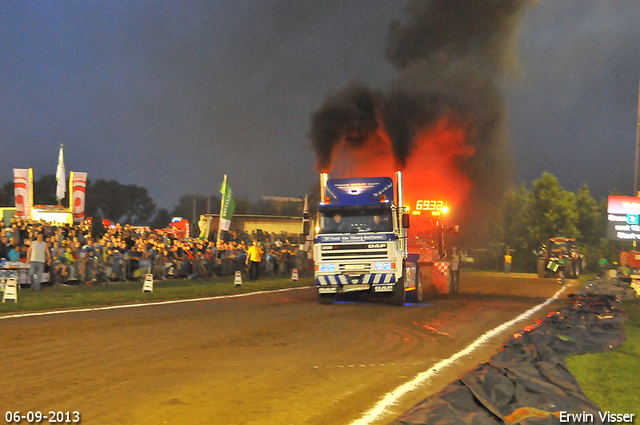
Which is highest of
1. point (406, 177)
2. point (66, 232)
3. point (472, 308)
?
point (406, 177)

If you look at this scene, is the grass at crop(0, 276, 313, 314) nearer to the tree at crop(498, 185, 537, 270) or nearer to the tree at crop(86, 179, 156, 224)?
the tree at crop(498, 185, 537, 270)

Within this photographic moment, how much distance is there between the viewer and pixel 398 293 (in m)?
17.7

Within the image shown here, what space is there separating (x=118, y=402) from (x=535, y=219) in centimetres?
6880

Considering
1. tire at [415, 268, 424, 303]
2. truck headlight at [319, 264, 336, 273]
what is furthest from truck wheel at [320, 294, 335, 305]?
tire at [415, 268, 424, 303]

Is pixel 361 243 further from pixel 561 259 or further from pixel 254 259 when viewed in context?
pixel 561 259

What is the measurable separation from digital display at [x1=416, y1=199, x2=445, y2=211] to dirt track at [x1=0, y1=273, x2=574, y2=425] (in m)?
6.40

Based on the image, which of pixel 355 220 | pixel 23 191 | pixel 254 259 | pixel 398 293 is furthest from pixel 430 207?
pixel 23 191

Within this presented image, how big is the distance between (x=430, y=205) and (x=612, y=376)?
45.7 ft

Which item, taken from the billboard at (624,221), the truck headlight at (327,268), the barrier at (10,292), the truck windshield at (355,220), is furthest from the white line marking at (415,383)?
the billboard at (624,221)

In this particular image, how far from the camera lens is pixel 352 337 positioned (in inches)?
458

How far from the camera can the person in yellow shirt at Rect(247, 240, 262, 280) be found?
26.2 metres

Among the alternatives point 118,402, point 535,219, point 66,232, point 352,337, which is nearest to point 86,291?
point 66,232

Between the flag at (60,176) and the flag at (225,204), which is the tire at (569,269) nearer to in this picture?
the flag at (225,204)

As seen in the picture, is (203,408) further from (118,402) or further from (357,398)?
(357,398)
